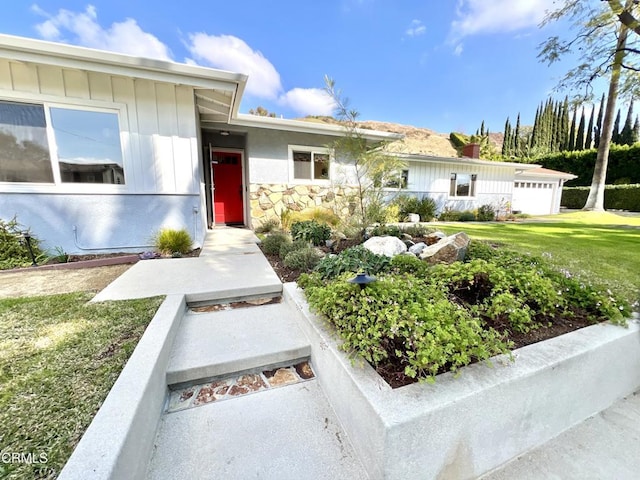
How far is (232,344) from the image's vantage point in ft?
7.21

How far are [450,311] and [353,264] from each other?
4.17 ft

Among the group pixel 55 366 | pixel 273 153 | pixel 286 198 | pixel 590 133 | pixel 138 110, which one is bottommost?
pixel 55 366

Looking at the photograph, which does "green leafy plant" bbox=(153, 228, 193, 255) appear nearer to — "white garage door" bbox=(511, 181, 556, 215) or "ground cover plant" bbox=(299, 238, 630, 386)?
"ground cover plant" bbox=(299, 238, 630, 386)

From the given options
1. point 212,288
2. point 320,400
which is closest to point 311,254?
point 212,288

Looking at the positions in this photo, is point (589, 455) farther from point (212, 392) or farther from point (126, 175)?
point (126, 175)

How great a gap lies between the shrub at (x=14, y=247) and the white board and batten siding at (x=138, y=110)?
25.7 inches

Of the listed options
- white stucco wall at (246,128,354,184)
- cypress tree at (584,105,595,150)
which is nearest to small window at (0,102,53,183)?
white stucco wall at (246,128,354,184)

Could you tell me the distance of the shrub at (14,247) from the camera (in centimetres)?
411

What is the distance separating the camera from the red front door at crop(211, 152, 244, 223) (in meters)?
8.05

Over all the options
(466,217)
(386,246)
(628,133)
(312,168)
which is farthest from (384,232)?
(628,133)

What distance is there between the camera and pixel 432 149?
114ft

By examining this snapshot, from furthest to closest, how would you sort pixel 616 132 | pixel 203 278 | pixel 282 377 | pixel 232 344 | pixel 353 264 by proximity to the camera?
pixel 616 132 → pixel 203 278 → pixel 353 264 → pixel 232 344 → pixel 282 377

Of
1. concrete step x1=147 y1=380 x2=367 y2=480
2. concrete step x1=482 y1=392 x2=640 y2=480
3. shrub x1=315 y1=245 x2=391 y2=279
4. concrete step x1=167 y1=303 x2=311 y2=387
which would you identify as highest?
shrub x1=315 y1=245 x2=391 y2=279

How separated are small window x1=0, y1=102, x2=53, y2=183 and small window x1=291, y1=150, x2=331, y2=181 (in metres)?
5.14
